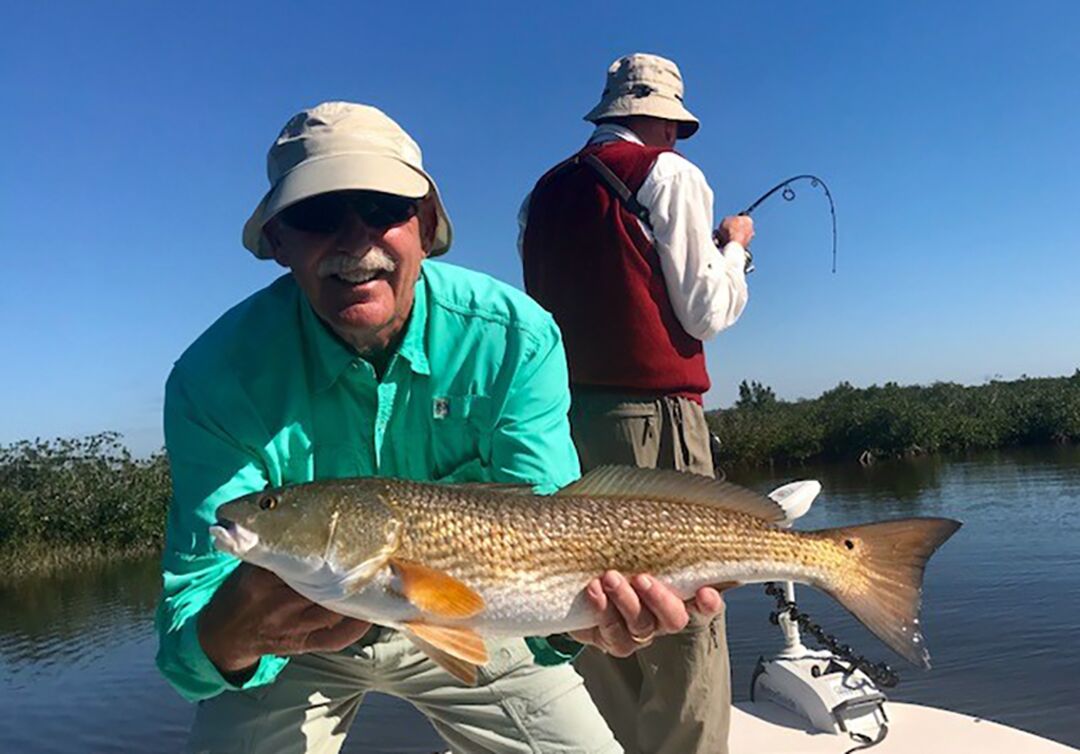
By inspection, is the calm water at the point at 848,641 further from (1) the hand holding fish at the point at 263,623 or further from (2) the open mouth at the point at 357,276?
(2) the open mouth at the point at 357,276

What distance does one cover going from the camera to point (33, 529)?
1008 inches

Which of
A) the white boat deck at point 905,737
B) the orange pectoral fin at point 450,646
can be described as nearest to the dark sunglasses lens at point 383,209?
the orange pectoral fin at point 450,646

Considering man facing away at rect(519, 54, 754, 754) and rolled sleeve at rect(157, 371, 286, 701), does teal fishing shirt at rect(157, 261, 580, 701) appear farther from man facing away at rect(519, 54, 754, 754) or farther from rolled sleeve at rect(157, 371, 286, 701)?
man facing away at rect(519, 54, 754, 754)

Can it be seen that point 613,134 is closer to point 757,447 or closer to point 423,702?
point 423,702

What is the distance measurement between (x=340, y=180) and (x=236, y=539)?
1234 mm

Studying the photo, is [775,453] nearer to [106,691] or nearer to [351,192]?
[106,691]

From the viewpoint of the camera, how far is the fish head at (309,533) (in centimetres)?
248

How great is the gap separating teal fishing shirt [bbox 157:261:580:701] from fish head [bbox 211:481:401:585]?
0.79 metres

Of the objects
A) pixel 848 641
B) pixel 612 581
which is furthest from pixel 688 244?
pixel 848 641

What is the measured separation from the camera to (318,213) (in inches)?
125

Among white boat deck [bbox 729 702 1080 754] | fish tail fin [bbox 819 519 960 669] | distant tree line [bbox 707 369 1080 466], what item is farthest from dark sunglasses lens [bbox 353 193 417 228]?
distant tree line [bbox 707 369 1080 466]

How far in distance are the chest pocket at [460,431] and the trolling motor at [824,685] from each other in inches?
100.0

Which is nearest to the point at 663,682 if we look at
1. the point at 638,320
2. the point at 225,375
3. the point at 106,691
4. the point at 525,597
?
the point at 638,320

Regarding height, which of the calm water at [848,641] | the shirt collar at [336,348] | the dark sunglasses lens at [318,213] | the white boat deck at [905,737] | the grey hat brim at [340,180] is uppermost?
the grey hat brim at [340,180]
